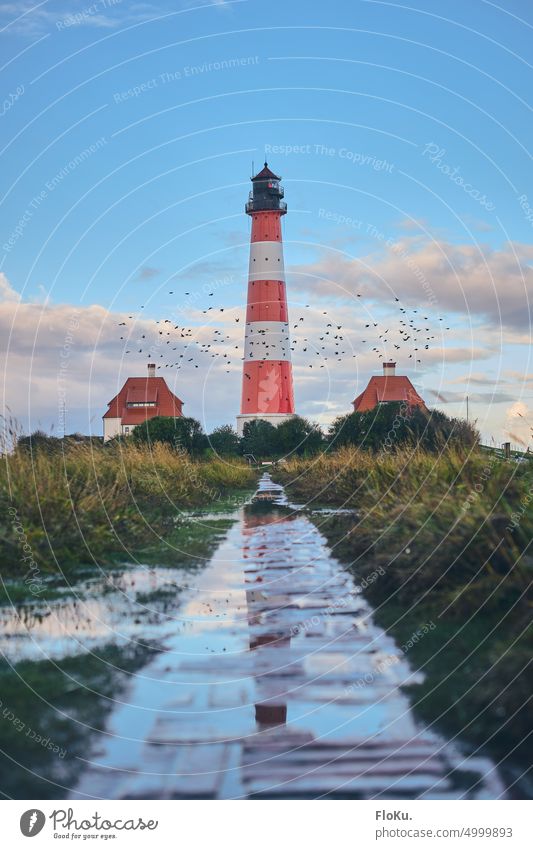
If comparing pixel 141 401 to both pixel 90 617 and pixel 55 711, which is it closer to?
pixel 90 617

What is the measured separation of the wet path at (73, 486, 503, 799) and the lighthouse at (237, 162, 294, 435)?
128 feet

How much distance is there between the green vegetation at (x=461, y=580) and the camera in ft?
17.0

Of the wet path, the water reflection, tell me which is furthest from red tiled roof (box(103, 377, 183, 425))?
the wet path

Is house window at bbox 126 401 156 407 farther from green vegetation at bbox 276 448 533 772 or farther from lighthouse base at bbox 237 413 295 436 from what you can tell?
green vegetation at bbox 276 448 533 772

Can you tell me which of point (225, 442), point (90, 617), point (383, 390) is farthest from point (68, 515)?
point (383, 390)

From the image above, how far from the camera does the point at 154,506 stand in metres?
17.9

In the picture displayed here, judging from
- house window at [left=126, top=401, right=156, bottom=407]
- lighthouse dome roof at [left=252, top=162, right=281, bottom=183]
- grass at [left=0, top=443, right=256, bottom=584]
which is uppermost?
lighthouse dome roof at [left=252, top=162, right=281, bottom=183]

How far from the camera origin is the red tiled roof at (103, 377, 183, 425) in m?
70.7

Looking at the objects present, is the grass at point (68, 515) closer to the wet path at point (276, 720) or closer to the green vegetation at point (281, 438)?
the wet path at point (276, 720)

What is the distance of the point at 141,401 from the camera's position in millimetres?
72562

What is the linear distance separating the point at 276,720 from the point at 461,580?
3.14m

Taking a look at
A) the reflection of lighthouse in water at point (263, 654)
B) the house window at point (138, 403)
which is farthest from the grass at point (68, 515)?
the house window at point (138, 403)

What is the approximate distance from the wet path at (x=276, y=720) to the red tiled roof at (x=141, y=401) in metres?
62.3

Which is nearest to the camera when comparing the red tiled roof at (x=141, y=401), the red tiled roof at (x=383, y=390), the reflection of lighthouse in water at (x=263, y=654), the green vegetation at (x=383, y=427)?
the reflection of lighthouse in water at (x=263, y=654)
